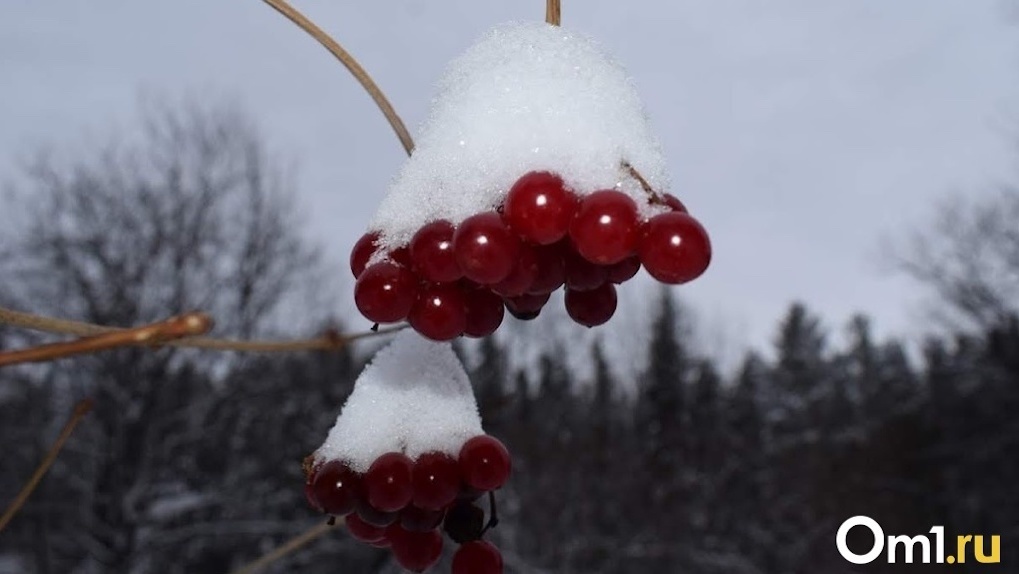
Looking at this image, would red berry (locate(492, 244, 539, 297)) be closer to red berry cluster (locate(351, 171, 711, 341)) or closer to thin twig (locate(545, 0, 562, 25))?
red berry cluster (locate(351, 171, 711, 341))

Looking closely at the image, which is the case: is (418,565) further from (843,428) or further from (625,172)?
(843,428)

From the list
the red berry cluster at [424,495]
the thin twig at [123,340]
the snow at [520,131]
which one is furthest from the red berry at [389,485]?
the thin twig at [123,340]

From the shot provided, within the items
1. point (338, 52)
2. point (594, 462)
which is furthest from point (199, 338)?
point (594, 462)

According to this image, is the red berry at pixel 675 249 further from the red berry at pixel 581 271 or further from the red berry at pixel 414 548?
the red berry at pixel 414 548

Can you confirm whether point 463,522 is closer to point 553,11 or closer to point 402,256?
point 402,256

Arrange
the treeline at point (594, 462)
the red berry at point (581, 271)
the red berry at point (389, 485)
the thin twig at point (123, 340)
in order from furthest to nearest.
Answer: the treeline at point (594, 462)
the red berry at point (389, 485)
the red berry at point (581, 271)
the thin twig at point (123, 340)
